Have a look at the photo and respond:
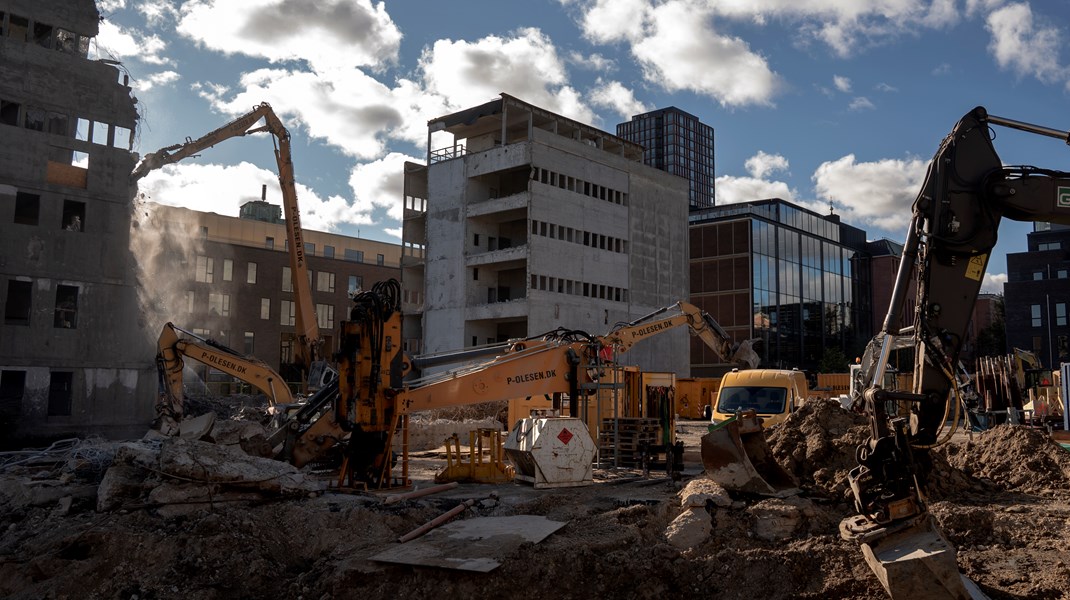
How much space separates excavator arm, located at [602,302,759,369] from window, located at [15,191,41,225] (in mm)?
21784

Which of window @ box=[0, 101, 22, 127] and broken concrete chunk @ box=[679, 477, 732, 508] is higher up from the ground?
window @ box=[0, 101, 22, 127]

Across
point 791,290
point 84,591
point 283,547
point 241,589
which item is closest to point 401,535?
point 283,547

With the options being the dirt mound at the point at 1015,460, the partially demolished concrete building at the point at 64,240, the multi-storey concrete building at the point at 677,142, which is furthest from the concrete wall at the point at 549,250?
the multi-storey concrete building at the point at 677,142

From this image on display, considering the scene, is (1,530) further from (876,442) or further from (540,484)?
(876,442)

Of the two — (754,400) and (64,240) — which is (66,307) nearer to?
(64,240)

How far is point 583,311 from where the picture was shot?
5462 cm

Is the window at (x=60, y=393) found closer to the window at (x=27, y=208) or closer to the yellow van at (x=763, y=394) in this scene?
the window at (x=27, y=208)

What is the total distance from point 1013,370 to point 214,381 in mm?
45913

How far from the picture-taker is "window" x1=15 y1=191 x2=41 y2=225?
96.5 feet

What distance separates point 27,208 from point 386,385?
76.3ft

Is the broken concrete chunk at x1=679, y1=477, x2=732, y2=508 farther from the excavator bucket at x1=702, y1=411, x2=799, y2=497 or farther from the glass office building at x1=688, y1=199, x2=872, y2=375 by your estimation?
the glass office building at x1=688, y1=199, x2=872, y2=375

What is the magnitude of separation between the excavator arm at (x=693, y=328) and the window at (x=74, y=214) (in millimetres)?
20792

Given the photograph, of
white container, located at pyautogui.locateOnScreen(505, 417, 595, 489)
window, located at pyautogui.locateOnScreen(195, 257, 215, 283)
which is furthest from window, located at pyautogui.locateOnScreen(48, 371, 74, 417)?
window, located at pyautogui.locateOnScreen(195, 257, 215, 283)

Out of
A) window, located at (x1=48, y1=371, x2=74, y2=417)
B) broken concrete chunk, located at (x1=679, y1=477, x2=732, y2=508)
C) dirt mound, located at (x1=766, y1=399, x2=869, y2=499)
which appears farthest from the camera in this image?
window, located at (x1=48, y1=371, x2=74, y2=417)
